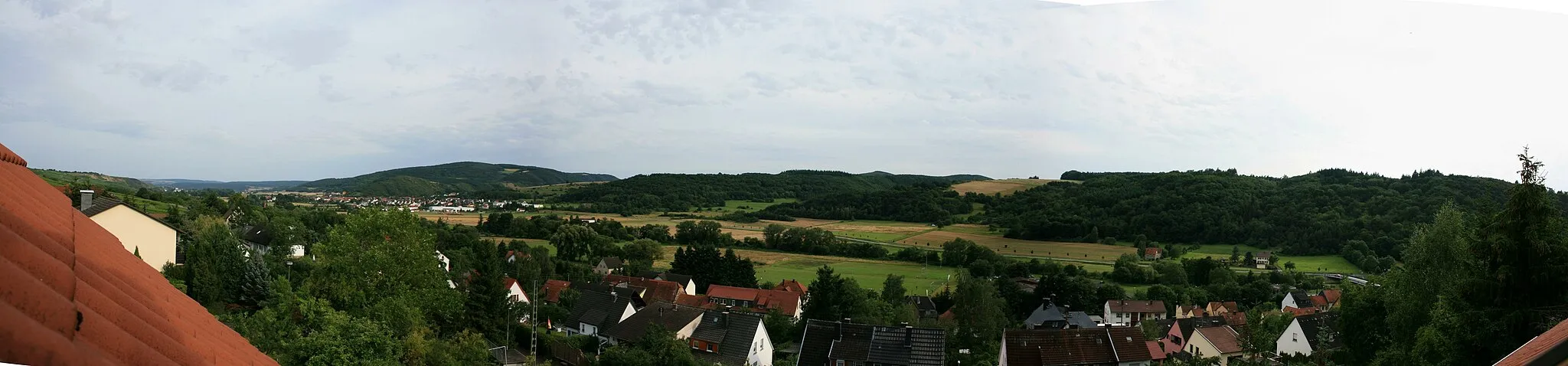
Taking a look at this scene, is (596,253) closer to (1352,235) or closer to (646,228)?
(646,228)

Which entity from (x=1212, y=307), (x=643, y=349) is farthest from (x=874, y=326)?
(x=1212, y=307)

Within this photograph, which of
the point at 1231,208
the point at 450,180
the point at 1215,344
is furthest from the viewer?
the point at 450,180

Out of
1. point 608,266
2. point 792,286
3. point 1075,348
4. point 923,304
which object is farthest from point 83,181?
point 1075,348

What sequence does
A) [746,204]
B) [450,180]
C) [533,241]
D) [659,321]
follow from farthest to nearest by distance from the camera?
[450,180] < [746,204] < [533,241] < [659,321]

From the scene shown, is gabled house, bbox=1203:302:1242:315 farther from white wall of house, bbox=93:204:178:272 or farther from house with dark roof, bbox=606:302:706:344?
white wall of house, bbox=93:204:178:272

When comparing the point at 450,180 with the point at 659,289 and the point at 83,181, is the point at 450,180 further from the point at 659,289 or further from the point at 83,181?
the point at 659,289

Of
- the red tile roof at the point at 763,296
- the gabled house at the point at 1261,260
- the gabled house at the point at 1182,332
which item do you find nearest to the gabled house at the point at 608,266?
the red tile roof at the point at 763,296
